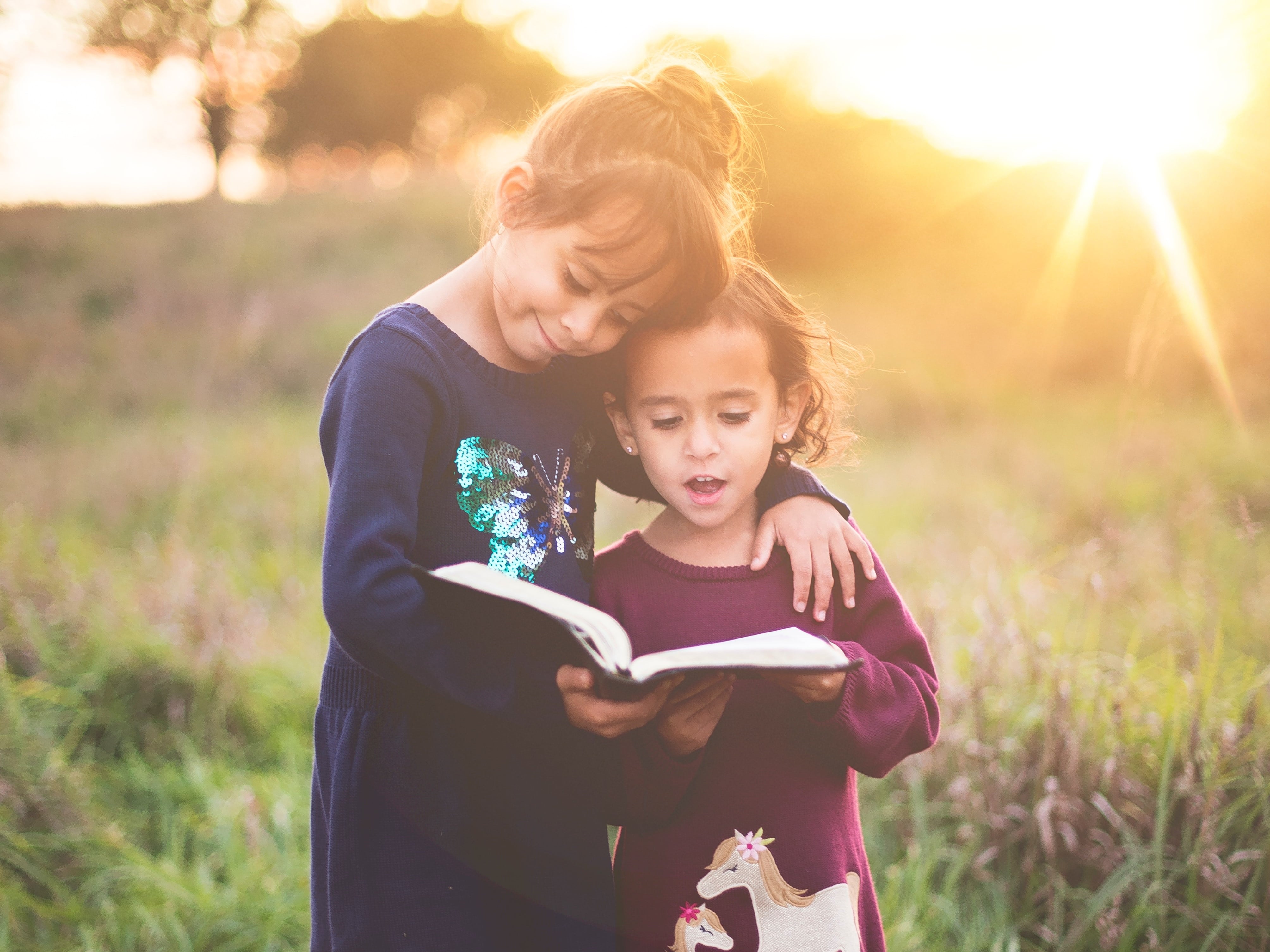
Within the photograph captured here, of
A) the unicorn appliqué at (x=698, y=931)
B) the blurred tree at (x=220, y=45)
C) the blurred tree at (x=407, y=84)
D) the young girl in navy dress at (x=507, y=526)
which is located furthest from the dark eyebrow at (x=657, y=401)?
the blurred tree at (x=407, y=84)

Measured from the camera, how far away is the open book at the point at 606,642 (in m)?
1.06

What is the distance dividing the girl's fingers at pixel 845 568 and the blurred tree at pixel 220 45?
846 inches

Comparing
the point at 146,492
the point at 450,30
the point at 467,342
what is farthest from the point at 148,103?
the point at 467,342

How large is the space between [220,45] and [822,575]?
80.5ft

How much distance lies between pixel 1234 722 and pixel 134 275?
1304 cm

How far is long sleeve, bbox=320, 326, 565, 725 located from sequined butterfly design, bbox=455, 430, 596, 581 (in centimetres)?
9

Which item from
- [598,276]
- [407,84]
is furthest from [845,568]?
[407,84]

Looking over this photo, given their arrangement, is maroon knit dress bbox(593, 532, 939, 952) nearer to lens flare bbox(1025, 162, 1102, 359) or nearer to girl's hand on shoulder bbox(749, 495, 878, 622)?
girl's hand on shoulder bbox(749, 495, 878, 622)

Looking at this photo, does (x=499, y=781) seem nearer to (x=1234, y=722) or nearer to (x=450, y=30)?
(x=1234, y=722)

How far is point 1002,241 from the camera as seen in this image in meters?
11.6

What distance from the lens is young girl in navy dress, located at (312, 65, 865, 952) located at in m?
1.32

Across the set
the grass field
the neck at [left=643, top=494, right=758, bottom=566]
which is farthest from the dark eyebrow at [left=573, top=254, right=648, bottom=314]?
the grass field

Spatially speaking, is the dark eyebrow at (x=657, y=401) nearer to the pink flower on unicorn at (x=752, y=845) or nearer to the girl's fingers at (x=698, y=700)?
the girl's fingers at (x=698, y=700)

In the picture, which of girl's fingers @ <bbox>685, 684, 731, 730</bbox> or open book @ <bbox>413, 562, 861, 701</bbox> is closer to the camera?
open book @ <bbox>413, 562, 861, 701</bbox>
